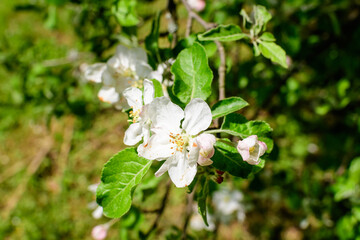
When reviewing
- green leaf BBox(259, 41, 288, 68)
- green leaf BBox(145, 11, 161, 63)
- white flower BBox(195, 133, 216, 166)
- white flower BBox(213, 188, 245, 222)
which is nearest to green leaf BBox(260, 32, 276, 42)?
green leaf BBox(259, 41, 288, 68)

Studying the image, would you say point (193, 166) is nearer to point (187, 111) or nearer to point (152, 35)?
point (187, 111)

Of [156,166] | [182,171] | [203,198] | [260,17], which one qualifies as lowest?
[156,166]

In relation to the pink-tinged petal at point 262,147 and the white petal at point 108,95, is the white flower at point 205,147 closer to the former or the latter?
the pink-tinged petal at point 262,147

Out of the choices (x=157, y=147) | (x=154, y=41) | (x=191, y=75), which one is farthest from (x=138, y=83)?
(x=157, y=147)

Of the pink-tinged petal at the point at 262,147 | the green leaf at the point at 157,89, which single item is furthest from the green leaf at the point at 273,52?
the green leaf at the point at 157,89

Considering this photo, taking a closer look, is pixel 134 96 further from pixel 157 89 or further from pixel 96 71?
pixel 96 71

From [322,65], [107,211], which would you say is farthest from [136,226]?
[322,65]

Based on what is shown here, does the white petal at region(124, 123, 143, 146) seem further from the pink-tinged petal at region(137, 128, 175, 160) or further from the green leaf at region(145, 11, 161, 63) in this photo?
the green leaf at region(145, 11, 161, 63)
